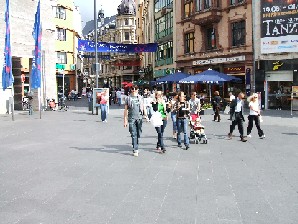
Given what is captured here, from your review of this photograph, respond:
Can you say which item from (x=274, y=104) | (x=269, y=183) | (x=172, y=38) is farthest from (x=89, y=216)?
(x=172, y=38)

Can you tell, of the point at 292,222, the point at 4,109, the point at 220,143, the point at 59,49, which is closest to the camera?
the point at 292,222

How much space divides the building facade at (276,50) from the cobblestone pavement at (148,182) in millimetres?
14764

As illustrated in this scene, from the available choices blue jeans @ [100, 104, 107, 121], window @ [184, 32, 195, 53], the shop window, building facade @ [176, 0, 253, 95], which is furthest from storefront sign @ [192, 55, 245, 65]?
blue jeans @ [100, 104, 107, 121]

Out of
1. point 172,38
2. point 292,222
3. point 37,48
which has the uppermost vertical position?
point 172,38

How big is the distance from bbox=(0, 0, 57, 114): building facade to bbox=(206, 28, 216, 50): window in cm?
1377

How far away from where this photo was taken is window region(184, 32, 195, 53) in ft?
114

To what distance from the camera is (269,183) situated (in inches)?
274

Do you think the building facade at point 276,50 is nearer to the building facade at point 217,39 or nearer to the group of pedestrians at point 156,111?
the building facade at point 217,39

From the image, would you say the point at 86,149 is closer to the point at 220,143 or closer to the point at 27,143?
the point at 27,143

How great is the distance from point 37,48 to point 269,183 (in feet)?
54.6

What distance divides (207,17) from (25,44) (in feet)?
50.3

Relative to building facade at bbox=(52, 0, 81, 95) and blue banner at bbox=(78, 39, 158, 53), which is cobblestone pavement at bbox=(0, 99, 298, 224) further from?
building facade at bbox=(52, 0, 81, 95)

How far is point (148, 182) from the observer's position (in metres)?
7.07

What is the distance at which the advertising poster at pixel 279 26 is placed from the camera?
82.4 feet
